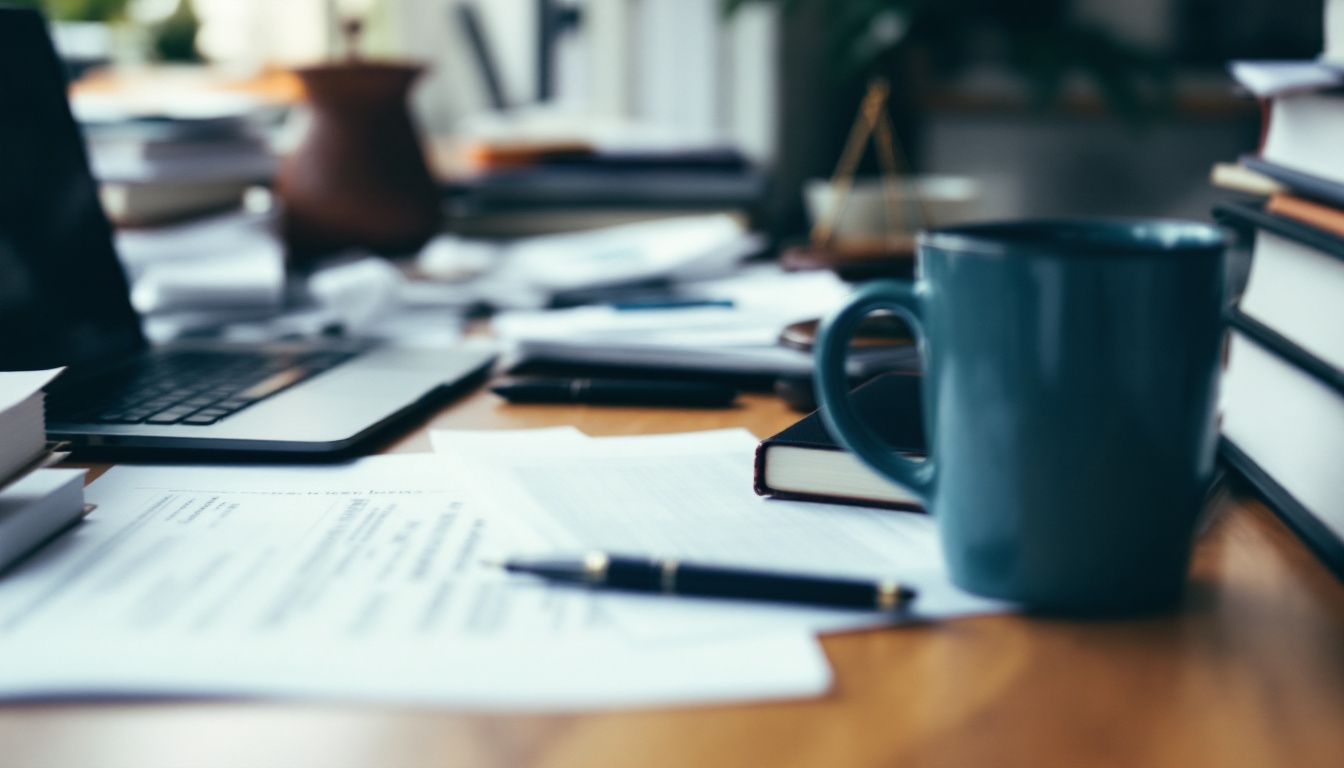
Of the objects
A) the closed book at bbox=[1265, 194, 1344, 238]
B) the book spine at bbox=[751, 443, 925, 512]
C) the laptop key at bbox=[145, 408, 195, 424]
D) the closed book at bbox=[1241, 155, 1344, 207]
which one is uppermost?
the closed book at bbox=[1241, 155, 1344, 207]

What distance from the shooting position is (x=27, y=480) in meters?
0.47

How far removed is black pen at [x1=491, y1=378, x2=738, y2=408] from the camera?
0.70 m

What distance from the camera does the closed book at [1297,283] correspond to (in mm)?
471

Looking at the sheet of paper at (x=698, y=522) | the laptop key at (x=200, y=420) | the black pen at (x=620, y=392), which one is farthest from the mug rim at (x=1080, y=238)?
the laptop key at (x=200, y=420)

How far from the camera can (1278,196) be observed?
0.55 meters

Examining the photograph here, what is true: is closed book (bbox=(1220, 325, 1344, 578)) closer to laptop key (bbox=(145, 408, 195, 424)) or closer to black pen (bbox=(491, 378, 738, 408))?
black pen (bbox=(491, 378, 738, 408))

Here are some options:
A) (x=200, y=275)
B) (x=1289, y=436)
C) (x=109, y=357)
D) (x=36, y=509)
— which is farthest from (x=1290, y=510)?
(x=200, y=275)

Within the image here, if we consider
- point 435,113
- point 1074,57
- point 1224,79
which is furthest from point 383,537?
point 1224,79

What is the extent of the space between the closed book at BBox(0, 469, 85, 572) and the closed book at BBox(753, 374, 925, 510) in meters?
0.27

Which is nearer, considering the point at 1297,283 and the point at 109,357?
the point at 1297,283

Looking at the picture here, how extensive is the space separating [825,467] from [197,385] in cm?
38

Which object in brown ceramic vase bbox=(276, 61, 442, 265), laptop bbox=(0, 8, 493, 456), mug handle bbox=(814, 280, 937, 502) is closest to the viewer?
mug handle bbox=(814, 280, 937, 502)

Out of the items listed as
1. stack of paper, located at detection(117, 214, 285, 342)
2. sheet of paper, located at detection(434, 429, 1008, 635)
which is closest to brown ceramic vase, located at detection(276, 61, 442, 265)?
stack of paper, located at detection(117, 214, 285, 342)

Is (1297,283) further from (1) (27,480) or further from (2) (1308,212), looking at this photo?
(1) (27,480)
